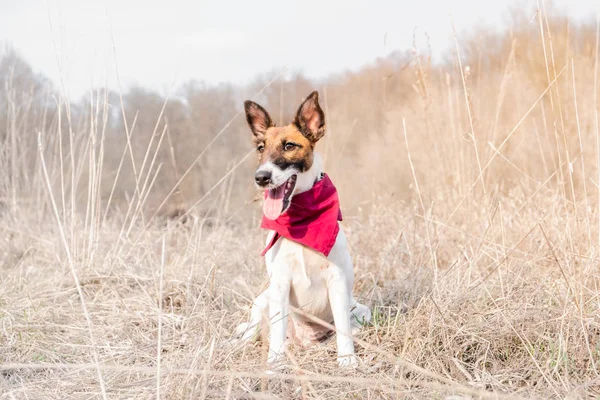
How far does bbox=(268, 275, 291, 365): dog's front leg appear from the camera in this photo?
2.78 meters

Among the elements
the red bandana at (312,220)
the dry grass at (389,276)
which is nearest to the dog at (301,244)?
the red bandana at (312,220)

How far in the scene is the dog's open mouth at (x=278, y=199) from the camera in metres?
2.73

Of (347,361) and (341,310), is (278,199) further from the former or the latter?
(347,361)

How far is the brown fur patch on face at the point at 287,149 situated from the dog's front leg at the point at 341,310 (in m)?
0.52

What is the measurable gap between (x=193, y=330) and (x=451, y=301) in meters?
1.26

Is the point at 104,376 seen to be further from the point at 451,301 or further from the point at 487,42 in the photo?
the point at 487,42

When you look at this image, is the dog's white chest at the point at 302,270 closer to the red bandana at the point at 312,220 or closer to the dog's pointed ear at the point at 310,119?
the red bandana at the point at 312,220

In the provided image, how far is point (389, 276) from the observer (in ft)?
14.0

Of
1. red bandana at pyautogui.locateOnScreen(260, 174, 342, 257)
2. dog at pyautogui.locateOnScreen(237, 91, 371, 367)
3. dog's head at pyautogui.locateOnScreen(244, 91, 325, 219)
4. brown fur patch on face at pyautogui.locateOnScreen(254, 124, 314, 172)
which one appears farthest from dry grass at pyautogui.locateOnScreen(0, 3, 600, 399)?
brown fur patch on face at pyautogui.locateOnScreen(254, 124, 314, 172)

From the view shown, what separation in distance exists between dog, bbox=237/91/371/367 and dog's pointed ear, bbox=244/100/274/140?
5 centimetres

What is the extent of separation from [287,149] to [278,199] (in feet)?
0.81

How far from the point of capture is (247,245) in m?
5.37

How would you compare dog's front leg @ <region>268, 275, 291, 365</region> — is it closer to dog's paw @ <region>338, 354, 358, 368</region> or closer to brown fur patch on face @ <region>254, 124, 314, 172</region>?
dog's paw @ <region>338, 354, 358, 368</region>

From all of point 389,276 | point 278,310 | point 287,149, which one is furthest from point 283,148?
point 389,276
